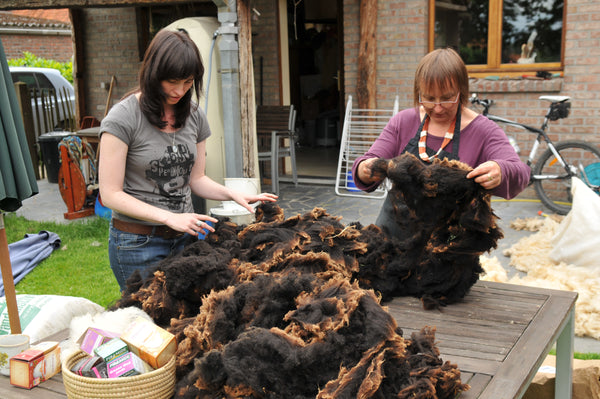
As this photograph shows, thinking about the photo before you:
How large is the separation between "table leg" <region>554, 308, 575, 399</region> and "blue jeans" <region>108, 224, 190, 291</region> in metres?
1.66

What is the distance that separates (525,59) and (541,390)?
5.61 metres

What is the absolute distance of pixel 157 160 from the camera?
2.42 m

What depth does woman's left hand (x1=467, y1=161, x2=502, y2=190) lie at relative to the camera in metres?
2.05

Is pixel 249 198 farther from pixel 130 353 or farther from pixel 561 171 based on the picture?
pixel 561 171

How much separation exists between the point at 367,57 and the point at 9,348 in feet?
22.3

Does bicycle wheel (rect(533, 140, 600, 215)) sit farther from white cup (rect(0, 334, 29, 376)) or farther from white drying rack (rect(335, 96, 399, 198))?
white cup (rect(0, 334, 29, 376))

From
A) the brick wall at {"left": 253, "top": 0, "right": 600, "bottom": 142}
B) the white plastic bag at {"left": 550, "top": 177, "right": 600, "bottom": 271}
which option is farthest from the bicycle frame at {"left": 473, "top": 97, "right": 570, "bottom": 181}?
the white plastic bag at {"left": 550, "top": 177, "right": 600, "bottom": 271}

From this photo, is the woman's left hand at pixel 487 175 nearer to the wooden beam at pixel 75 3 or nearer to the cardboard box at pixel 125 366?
the cardboard box at pixel 125 366

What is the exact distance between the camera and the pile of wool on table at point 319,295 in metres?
1.47

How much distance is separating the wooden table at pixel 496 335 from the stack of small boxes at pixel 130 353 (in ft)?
0.83

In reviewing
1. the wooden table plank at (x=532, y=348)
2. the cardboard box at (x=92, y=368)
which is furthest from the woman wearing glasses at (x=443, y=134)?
the cardboard box at (x=92, y=368)

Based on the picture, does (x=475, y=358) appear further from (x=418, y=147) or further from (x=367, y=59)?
(x=367, y=59)

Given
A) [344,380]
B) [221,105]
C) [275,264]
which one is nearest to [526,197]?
[221,105]

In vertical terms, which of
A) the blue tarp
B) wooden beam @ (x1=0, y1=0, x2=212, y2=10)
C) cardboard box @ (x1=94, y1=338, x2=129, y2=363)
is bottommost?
the blue tarp
